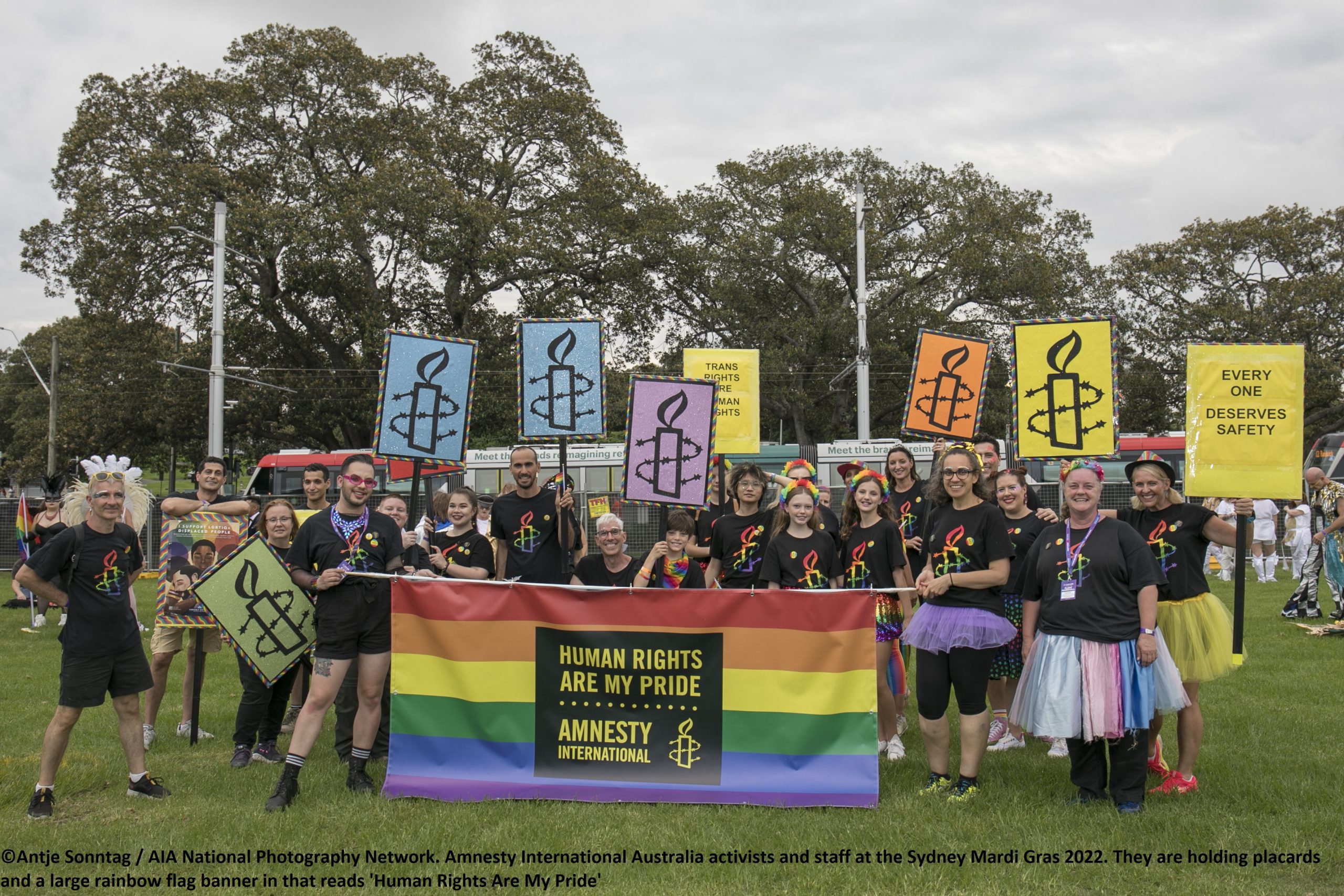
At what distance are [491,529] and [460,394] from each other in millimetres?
997

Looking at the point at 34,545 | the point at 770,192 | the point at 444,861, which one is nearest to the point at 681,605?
the point at 444,861

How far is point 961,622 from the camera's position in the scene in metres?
5.52

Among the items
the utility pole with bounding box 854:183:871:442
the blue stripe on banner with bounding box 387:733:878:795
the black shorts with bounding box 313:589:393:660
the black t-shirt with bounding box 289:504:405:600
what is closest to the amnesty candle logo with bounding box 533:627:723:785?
the blue stripe on banner with bounding box 387:733:878:795

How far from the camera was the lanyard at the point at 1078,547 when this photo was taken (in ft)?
17.8

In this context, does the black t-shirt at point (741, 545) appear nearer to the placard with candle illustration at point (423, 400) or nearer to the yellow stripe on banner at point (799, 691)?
the yellow stripe on banner at point (799, 691)

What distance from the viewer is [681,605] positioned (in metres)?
5.66

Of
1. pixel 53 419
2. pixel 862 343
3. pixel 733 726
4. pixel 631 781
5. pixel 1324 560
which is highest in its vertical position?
pixel 862 343

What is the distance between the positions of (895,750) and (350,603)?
3533 mm

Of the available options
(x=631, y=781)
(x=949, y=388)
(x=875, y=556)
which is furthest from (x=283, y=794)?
(x=949, y=388)

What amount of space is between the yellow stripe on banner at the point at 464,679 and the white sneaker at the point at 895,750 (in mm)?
2380

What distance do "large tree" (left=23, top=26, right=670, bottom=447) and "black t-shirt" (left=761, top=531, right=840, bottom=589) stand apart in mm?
24400

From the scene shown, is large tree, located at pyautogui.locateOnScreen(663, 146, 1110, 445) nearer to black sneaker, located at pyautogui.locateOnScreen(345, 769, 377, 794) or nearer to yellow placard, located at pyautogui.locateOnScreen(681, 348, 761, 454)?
yellow placard, located at pyautogui.locateOnScreen(681, 348, 761, 454)

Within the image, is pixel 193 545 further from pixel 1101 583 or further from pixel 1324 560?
pixel 1324 560

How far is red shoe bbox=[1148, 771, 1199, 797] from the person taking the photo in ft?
18.5
